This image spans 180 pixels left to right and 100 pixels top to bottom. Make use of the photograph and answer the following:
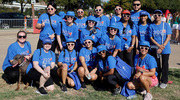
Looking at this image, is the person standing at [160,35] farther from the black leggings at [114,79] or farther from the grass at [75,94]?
the black leggings at [114,79]

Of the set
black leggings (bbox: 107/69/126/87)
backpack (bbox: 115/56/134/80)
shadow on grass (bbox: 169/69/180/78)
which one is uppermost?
backpack (bbox: 115/56/134/80)

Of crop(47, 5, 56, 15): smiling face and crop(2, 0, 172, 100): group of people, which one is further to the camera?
crop(47, 5, 56, 15): smiling face

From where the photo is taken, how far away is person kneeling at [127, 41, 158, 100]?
4.29 m

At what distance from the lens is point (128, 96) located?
4488 millimetres

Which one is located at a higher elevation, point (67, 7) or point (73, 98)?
point (67, 7)

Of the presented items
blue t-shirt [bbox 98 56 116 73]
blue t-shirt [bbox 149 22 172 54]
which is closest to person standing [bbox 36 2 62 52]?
blue t-shirt [bbox 98 56 116 73]

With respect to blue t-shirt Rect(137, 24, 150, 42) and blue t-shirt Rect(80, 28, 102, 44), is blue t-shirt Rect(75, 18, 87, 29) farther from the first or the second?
blue t-shirt Rect(137, 24, 150, 42)

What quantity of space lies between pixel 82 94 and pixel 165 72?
2255 mm

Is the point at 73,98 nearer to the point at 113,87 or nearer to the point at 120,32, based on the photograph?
the point at 113,87

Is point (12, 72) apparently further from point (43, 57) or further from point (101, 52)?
point (101, 52)

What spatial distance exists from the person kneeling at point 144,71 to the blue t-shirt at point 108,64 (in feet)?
1.79

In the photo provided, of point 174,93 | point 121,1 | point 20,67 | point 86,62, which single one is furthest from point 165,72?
point 121,1

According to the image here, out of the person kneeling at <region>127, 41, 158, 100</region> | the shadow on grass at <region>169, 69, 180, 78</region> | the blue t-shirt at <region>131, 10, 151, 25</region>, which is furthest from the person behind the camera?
the shadow on grass at <region>169, 69, 180, 78</region>

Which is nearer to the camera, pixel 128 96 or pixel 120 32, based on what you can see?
pixel 128 96
